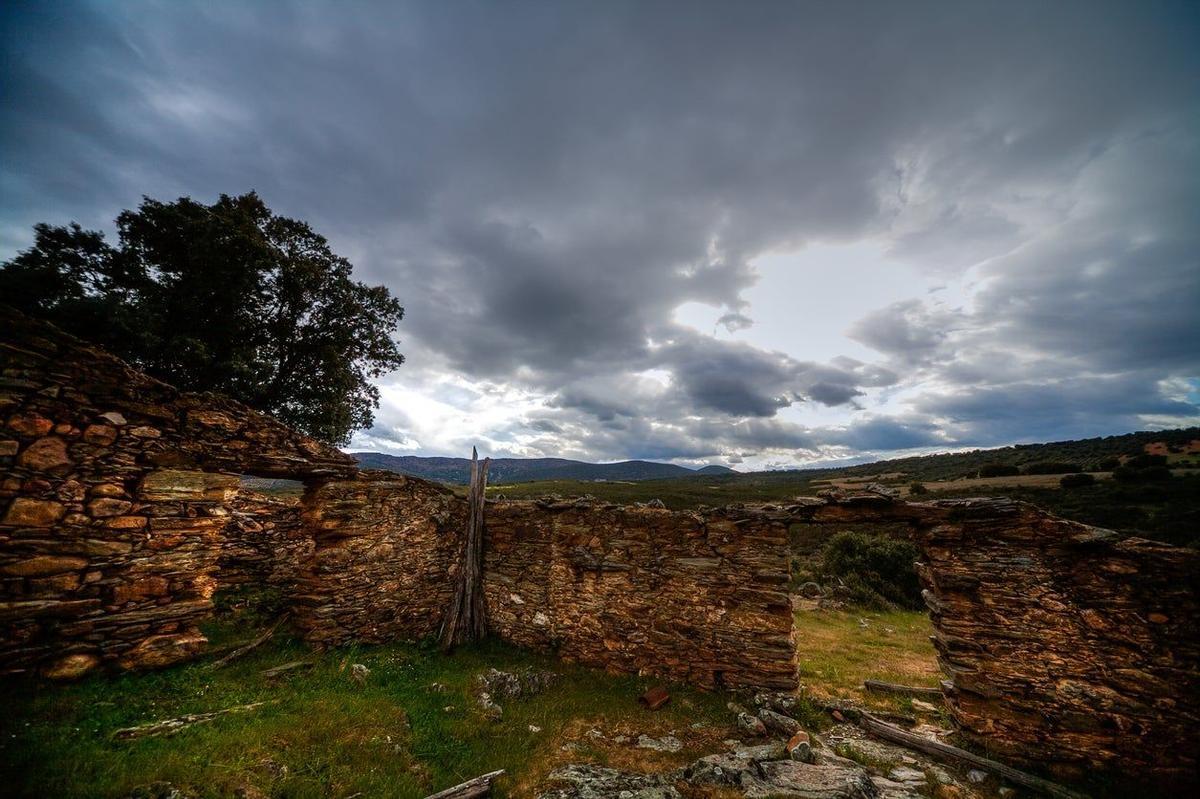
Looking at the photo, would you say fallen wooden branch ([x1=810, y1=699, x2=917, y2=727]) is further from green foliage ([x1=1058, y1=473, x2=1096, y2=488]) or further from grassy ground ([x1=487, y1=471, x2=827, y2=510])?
green foliage ([x1=1058, y1=473, x2=1096, y2=488])

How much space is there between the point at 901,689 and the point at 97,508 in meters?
15.0

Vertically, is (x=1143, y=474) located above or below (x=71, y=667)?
above

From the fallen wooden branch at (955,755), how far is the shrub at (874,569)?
1192 centimetres

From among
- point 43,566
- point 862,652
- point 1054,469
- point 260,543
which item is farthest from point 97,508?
point 1054,469

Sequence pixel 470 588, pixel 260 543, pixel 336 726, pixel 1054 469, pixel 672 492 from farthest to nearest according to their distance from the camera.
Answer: pixel 672 492, pixel 1054 469, pixel 260 543, pixel 470 588, pixel 336 726

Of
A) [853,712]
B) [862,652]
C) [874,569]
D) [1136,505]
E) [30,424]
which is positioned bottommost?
[862,652]

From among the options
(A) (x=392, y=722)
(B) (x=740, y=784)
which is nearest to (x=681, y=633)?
(B) (x=740, y=784)

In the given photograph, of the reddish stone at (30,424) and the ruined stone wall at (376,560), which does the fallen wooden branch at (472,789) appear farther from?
the reddish stone at (30,424)

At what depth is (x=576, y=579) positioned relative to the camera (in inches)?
361

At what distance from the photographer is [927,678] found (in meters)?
9.50

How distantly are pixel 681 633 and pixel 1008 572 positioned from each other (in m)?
5.73

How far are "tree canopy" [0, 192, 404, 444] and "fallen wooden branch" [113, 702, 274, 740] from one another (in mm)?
12650

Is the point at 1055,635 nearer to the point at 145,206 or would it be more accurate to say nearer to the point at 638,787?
the point at 638,787

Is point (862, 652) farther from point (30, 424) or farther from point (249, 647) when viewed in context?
point (30, 424)
